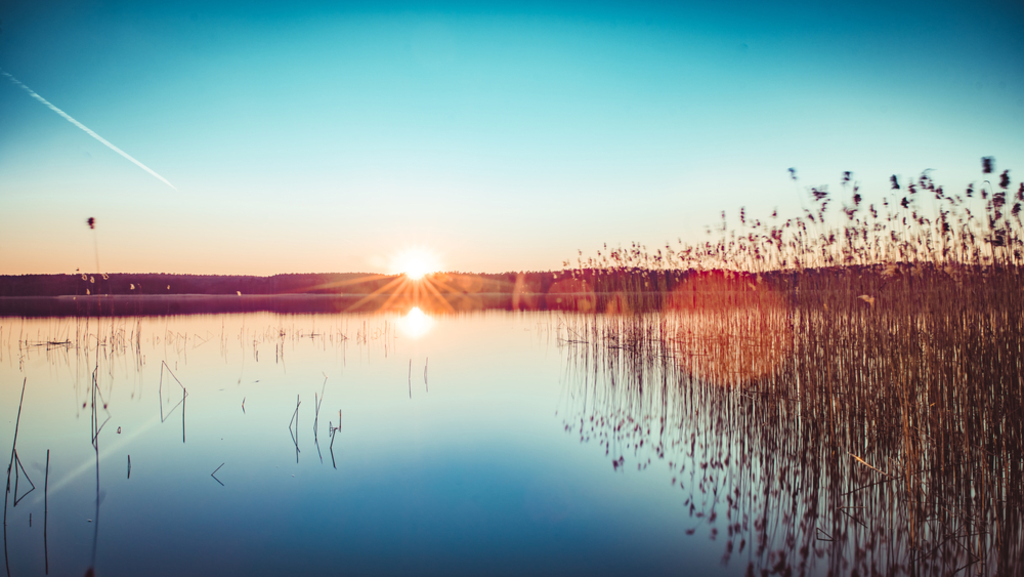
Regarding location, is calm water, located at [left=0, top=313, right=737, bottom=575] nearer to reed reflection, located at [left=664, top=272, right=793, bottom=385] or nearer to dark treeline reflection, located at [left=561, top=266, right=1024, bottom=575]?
dark treeline reflection, located at [left=561, top=266, right=1024, bottom=575]

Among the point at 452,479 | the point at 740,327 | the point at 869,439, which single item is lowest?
the point at 452,479

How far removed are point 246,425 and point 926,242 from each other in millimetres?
6635

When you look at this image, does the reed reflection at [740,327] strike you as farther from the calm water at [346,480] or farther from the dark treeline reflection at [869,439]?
the calm water at [346,480]

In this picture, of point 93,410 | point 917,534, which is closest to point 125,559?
point 93,410

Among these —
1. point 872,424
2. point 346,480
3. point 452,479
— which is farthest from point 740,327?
point 346,480

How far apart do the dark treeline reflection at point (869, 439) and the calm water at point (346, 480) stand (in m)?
0.12

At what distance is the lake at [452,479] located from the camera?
2777mm

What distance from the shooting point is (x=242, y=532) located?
302 centimetres

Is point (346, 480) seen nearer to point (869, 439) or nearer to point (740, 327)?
point (869, 439)

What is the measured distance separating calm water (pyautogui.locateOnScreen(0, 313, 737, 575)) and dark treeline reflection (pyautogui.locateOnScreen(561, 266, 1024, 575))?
12 cm

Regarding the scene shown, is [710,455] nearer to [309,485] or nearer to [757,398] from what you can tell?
[757,398]

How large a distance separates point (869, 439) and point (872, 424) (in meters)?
0.12

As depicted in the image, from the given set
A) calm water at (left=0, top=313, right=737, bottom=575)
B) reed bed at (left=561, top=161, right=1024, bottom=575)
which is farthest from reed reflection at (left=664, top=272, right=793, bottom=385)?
calm water at (left=0, top=313, right=737, bottom=575)

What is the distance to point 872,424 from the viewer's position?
3.52 metres
